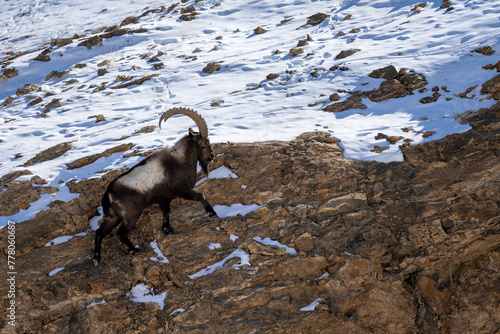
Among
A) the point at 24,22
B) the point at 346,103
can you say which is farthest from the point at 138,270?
the point at 24,22

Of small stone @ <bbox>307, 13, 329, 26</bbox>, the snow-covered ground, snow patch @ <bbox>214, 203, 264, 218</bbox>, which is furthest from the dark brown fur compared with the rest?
small stone @ <bbox>307, 13, 329, 26</bbox>

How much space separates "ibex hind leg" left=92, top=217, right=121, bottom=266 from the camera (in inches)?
234

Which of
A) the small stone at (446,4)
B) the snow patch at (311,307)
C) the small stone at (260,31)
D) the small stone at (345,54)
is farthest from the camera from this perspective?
the small stone at (260,31)

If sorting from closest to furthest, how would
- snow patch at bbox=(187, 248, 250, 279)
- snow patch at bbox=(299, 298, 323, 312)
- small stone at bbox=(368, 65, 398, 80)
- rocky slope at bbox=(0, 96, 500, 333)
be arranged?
rocky slope at bbox=(0, 96, 500, 333) → snow patch at bbox=(299, 298, 323, 312) → snow patch at bbox=(187, 248, 250, 279) → small stone at bbox=(368, 65, 398, 80)

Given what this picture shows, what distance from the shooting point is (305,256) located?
20.1 feet

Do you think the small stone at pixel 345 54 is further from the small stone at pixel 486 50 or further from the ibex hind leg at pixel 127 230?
the ibex hind leg at pixel 127 230

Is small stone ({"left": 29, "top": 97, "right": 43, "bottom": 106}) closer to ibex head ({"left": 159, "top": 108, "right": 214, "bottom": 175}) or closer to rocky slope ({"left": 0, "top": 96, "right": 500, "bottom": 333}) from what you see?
rocky slope ({"left": 0, "top": 96, "right": 500, "bottom": 333})

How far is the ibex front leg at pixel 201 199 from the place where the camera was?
6715 mm

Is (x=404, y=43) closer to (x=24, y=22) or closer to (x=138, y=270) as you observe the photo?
(x=138, y=270)

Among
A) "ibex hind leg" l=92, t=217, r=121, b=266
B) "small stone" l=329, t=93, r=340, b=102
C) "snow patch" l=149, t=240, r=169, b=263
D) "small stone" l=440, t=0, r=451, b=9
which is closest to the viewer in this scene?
"ibex hind leg" l=92, t=217, r=121, b=266

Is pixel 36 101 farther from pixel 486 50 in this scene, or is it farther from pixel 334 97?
pixel 486 50

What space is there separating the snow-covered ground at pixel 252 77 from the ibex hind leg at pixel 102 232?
1.61 meters

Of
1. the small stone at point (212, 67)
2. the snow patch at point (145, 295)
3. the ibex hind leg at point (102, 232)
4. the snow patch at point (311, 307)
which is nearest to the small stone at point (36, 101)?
the small stone at point (212, 67)

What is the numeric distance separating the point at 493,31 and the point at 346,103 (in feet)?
17.1
